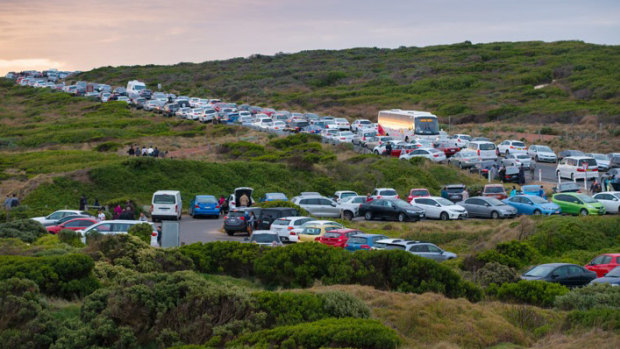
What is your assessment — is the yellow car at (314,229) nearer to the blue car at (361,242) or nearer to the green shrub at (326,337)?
the blue car at (361,242)

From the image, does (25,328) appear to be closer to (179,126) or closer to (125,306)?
(125,306)

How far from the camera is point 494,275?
23.4 metres

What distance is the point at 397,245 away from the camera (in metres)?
27.0

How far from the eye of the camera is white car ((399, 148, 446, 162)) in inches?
2170

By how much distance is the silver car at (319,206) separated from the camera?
39719mm

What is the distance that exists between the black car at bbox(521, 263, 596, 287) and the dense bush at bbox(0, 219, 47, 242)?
1643 centimetres

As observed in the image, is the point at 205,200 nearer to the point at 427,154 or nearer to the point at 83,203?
the point at 83,203

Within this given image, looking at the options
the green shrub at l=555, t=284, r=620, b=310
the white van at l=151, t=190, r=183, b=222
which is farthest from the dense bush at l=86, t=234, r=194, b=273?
the white van at l=151, t=190, r=183, b=222

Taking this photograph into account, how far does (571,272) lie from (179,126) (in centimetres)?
6197

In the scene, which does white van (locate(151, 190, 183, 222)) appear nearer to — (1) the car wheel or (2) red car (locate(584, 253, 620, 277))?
(1) the car wheel

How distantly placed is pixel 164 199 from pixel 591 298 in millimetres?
23576

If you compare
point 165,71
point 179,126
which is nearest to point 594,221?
point 179,126

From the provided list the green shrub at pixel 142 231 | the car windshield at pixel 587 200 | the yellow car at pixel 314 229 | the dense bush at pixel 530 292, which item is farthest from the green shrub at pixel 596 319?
the car windshield at pixel 587 200

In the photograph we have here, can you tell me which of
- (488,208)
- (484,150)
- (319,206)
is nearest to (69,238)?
(319,206)
